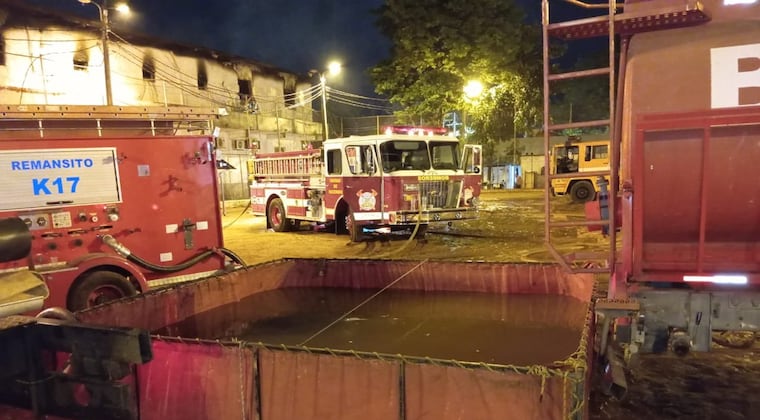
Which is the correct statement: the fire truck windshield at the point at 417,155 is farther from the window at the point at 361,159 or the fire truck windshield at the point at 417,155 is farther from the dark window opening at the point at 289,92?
the dark window opening at the point at 289,92

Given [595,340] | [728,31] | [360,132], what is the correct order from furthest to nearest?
[360,132] < [595,340] < [728,31]

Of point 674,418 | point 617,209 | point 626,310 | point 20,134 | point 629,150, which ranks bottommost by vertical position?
point 674,418

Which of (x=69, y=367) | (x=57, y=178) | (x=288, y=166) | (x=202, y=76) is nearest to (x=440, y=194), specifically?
(x=288, y=166)

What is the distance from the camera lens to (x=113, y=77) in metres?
23.5

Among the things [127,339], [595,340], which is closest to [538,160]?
[595,340]

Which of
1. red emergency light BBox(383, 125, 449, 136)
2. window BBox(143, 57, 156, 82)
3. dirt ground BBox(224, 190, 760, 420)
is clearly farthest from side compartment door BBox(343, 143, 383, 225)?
window BBox(143, 57, 156, 82)

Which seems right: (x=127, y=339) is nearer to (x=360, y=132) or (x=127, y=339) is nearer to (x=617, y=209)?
(x=617, y=209)

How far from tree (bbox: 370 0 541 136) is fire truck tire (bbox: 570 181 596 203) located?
3931 millimetres

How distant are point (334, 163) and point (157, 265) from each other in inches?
283

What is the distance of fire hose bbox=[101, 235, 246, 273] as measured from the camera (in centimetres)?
662

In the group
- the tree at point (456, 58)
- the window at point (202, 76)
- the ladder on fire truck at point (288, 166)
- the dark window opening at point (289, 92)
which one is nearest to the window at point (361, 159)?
the ladder on fire truck at point (288, 166)

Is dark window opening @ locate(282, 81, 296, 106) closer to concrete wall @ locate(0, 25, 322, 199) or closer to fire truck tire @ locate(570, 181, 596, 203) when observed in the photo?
concrete wall @ locate(0, 25, 322, 199)

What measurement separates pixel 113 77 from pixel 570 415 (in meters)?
25.5

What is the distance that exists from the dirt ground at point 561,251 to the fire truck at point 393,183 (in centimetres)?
70
